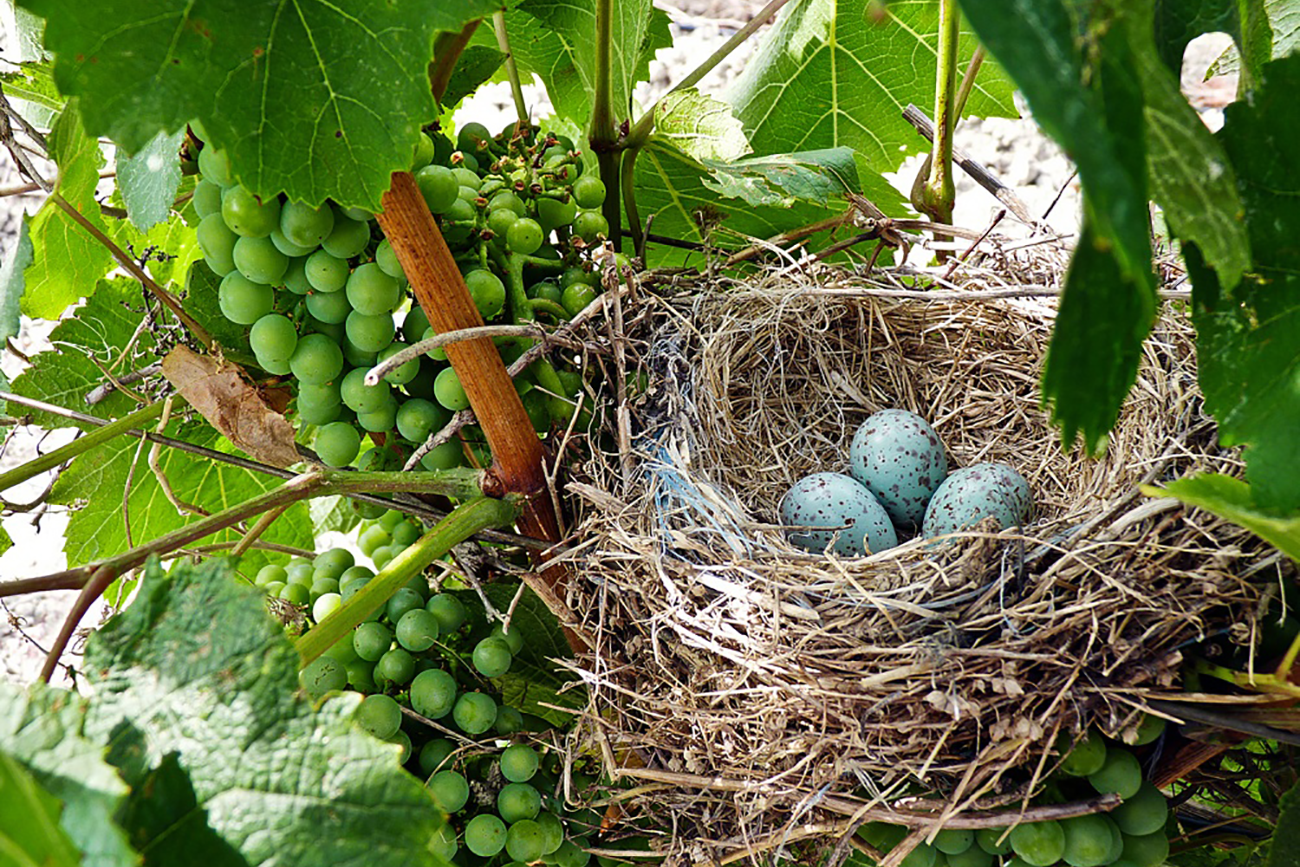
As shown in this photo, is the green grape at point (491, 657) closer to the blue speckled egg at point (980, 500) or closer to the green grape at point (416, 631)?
the green grape at point (416, 631)

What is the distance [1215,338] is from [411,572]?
525 mm

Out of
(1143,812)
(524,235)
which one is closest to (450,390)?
(524,235)

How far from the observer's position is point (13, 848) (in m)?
0.35

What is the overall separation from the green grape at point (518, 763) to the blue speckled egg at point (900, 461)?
49 centimetres

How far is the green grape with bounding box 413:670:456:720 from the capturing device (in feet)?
2.59

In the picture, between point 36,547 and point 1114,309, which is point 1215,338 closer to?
point 1114,309

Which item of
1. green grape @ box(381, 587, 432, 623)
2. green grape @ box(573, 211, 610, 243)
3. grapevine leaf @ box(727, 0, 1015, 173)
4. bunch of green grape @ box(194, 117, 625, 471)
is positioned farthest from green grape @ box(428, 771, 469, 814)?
grapevine leaf @ box(727, 0, 1015, 173)

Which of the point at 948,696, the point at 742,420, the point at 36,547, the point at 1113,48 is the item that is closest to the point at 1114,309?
the point at 1113,48

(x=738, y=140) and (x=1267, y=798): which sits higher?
(x=738, y=140)

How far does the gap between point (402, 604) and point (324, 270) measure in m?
0.26

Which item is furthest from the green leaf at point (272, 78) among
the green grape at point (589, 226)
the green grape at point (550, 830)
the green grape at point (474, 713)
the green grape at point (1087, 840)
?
the green grape at point (1087, 840)

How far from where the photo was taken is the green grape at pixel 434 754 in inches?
31.4

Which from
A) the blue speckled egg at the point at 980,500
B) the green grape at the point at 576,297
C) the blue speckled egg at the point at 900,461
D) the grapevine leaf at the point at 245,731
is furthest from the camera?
the blue speckled egg at the point at 900,461

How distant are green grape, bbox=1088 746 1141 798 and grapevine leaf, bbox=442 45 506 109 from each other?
0.70 m
